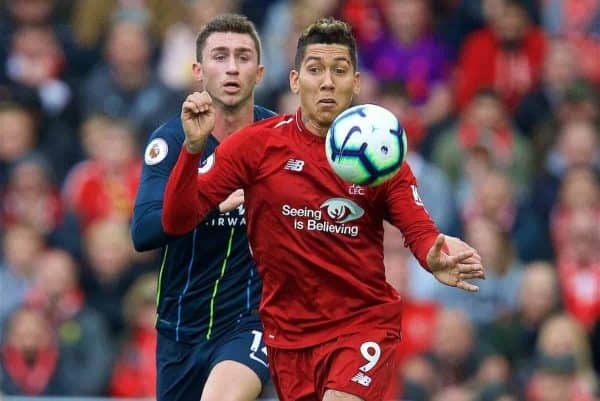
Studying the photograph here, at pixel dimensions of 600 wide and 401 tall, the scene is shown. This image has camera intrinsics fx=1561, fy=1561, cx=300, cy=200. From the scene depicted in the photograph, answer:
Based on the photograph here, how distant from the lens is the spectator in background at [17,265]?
12602 mm

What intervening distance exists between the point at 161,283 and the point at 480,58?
627 cm

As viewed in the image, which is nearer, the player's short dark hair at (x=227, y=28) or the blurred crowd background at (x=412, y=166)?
the player's short dark hair at (x=227, y=28)

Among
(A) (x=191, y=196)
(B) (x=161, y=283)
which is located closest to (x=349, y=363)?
(A) (x=191, y=196)

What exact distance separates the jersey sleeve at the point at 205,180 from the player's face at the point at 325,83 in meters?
0.29

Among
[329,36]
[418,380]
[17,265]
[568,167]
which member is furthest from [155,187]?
[568,167]

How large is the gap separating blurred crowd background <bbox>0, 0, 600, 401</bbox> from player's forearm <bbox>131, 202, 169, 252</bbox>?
13.6ft

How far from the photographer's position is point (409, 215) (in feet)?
22.4

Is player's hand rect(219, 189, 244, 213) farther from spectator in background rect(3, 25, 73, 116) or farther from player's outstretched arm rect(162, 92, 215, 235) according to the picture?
spectator in background rect(3, 25, 73, 116)

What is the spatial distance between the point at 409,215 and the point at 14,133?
7416 millimetres

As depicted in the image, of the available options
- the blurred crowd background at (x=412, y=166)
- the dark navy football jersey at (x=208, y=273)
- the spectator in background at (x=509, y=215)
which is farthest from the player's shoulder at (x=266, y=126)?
the spectator in background at (x=509, y=215)

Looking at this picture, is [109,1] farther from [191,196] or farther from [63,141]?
[191,196]

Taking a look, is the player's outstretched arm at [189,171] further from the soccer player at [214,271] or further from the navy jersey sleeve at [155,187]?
the soccer player at [214,271]

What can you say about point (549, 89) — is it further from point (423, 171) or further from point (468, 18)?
point (423, 171)

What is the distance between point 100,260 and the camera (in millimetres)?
12477
